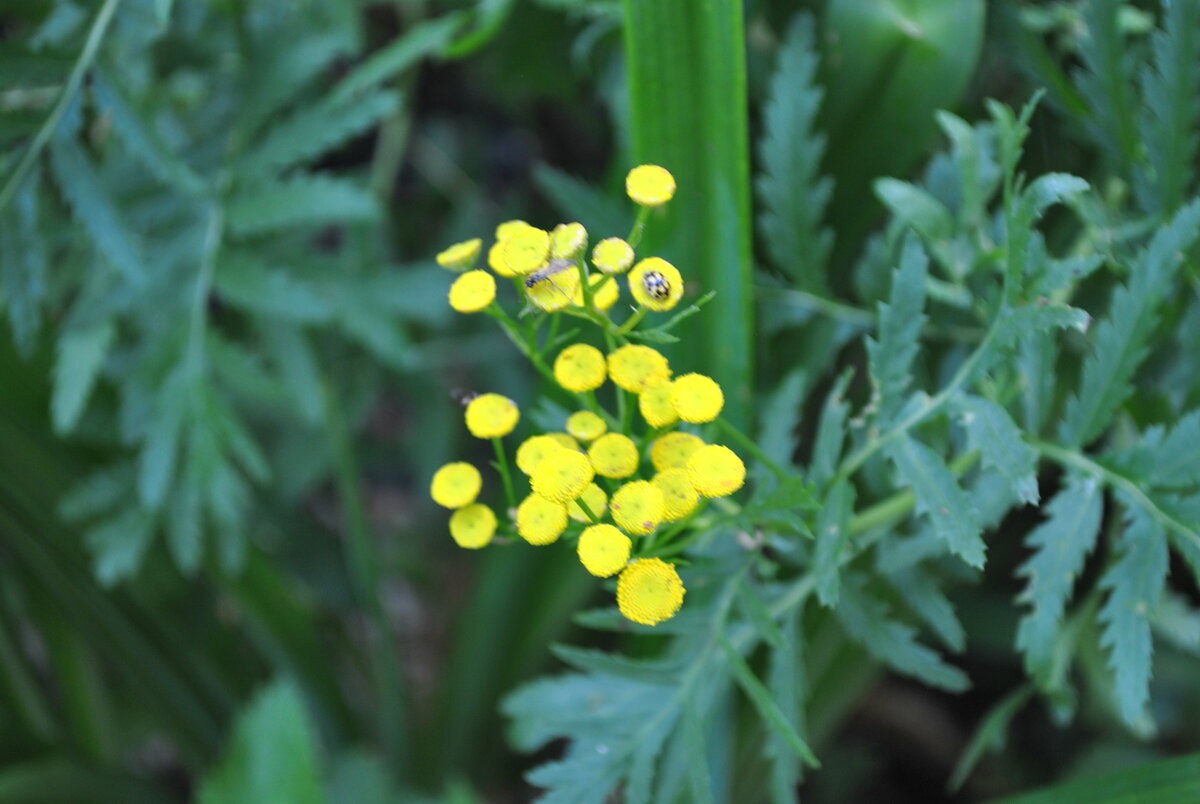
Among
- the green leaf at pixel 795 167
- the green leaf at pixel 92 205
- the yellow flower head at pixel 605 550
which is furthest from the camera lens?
the green leaf at pixel 92 205

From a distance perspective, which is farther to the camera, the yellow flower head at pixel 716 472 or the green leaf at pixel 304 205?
the green leaf at pixel 304 205

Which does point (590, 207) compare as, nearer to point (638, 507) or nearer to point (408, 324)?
point (638, 507)

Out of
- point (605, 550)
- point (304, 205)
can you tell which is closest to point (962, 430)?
point (605, 550)

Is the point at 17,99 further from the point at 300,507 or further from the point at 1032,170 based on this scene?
the point at 1032,170

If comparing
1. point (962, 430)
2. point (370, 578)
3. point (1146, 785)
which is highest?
point (962, 430)

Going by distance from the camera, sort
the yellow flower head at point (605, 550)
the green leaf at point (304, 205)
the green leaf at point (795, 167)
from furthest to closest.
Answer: the green leaf at point (304, 205) < the green leaf at point (795, 167) < the yellow flower head at point (605, 550)

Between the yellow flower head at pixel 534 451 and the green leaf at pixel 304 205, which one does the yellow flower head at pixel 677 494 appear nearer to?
the yellow flower head at pixel 534 451

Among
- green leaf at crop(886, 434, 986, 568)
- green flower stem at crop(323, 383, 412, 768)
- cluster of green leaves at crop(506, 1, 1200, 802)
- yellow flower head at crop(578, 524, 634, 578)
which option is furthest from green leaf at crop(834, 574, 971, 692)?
green flower stem at crop(323, 383, 412, 768)

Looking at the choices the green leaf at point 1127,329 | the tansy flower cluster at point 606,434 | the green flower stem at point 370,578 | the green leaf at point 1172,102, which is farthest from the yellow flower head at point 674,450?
the green flower stem at point 370,578
